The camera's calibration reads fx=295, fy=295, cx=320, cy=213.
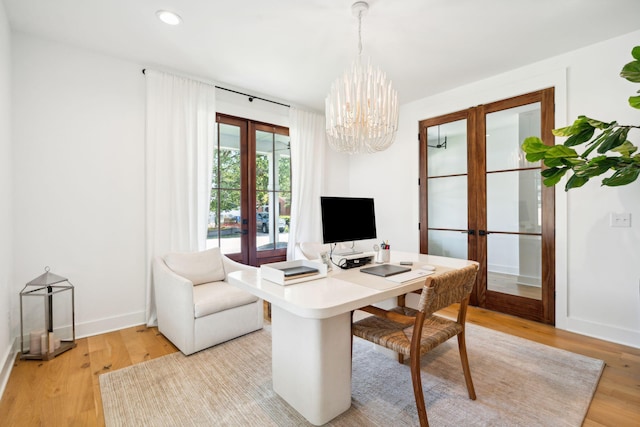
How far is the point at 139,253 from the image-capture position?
2.95 m

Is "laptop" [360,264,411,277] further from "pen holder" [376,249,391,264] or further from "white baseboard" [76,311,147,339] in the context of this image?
"white baseboard" [76,311,147,339]

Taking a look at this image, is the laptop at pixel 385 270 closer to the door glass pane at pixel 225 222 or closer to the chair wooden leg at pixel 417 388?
the chair wooden leg at pixel 417 388

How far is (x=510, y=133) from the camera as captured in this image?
320cm

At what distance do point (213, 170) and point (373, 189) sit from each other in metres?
2.35

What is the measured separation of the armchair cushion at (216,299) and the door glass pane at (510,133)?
2.98m

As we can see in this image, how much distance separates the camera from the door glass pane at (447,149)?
11.7 ft

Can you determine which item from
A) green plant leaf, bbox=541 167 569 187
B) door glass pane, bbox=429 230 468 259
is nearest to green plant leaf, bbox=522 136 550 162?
green plant leaf, bbox=541 167 569 187

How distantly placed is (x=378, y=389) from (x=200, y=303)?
1.47 m

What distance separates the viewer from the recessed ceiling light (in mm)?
2166

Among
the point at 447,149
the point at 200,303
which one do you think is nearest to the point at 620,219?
the point at 447,149

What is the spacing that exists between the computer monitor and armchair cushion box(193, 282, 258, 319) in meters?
1.04

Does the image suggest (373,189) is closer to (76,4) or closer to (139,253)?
(139,253)

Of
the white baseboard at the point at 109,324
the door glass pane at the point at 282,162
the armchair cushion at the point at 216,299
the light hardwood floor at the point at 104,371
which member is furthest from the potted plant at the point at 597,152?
the white baseboard at the point at 109,324

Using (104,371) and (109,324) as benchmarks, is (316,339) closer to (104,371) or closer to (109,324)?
(104,371)
